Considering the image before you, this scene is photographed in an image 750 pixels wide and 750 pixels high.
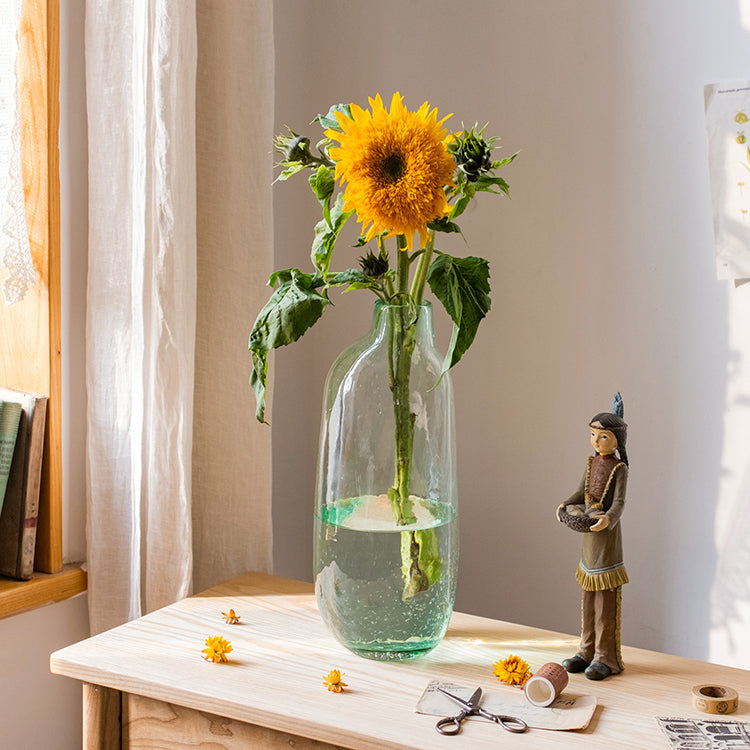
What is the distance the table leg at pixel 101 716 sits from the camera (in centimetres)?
89

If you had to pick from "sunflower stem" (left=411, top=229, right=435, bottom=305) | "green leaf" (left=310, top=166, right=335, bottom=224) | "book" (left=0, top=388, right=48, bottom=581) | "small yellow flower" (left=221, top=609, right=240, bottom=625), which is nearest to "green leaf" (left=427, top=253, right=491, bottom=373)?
"sunflower stem" (left=411, top=229, right=435, bottom=305)

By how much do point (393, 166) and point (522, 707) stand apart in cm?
52

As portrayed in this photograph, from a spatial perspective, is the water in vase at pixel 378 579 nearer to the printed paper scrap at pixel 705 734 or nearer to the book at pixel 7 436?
the printed paper scrap at pixel 705 734

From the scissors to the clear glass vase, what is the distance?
108mm

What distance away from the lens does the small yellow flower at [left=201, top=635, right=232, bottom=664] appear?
90 cm

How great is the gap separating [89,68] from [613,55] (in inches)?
27.7

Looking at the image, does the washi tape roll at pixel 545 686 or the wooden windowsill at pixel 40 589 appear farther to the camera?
the wooden windowsill at pixel 40 589

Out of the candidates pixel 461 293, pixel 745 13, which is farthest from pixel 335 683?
pixel 745 13

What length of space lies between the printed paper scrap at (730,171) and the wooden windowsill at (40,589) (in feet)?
3.09

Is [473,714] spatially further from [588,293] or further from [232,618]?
[588,293]

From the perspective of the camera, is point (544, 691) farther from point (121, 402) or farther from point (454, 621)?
point (121, 402)

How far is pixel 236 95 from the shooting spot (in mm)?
1150

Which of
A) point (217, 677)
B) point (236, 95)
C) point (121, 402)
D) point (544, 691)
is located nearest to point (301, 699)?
point (217, 677)

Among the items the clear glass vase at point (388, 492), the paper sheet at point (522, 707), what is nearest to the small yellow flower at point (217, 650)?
the clear glass vase at point (388, 492)
